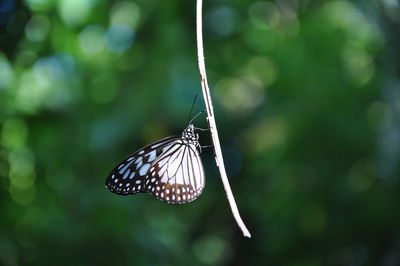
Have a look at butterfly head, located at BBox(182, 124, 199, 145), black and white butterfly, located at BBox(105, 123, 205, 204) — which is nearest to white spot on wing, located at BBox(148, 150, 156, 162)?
black and white butterfly, located at BBox(105, 123, 205, 204)

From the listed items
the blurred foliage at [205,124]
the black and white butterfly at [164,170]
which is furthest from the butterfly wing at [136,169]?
the blurred foliage at [205,124]

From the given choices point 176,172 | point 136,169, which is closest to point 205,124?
point 176,172

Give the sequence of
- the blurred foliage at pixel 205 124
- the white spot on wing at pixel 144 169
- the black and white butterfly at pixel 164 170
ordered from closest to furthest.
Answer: the black and white butterfly at pixel 164 170 → the white spot on wing at pixel 144 169 → the blurred foliage at pixel 205 124

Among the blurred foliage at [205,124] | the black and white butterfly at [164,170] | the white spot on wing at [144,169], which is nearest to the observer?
the black and white butterfly at [164,170]

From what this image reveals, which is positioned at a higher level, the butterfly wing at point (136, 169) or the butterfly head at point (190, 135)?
the butterfly head at point (190, 135)

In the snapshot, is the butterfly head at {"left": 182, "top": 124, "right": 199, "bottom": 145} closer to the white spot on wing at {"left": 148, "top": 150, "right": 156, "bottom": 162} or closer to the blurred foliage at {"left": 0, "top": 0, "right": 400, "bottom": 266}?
the white spot on wing at {"left": 148, "top": 150, "right": 156, "bottom": 162}

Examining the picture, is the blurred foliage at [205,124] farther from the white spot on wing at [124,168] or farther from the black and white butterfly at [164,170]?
the white spot on wing at [124,168]

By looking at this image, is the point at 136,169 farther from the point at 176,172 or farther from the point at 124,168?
the point at 176,172
